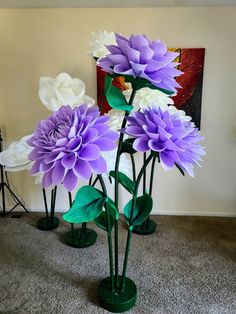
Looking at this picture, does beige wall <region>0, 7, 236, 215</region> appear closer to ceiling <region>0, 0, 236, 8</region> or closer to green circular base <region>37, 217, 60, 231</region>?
ceiling <region>0, 0, 236, 8</region>

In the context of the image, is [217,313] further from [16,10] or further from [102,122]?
[16,10]

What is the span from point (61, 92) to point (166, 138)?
1123 millimetres

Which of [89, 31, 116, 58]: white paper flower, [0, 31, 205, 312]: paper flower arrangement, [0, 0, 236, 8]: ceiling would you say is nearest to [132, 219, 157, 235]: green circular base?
[0, 31, 205, 312]: paper flower arrangement

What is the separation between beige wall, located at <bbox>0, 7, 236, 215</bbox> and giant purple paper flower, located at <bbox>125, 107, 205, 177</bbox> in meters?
1.62

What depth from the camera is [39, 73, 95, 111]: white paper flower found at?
2.05 meters

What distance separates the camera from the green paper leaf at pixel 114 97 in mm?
1331

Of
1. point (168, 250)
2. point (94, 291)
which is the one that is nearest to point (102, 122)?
point (94, 291)

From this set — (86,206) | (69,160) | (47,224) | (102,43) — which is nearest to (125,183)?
(86,206)

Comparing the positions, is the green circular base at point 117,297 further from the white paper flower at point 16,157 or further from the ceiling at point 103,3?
the ceiling at point 103,3

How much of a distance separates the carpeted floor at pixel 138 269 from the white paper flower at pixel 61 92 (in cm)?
107

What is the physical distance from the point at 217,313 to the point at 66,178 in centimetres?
127

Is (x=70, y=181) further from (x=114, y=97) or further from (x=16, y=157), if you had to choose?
(x=16, y=157)

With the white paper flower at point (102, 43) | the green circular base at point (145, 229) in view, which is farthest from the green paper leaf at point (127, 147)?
the green circular base at point (145, 229)

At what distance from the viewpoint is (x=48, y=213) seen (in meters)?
2.97
